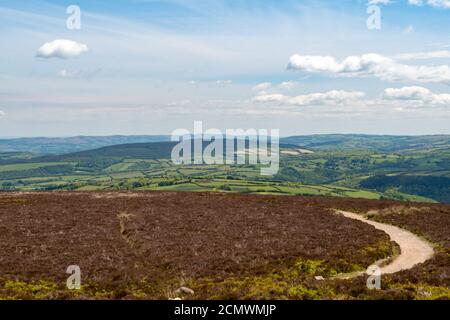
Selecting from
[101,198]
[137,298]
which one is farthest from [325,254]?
[101,198]

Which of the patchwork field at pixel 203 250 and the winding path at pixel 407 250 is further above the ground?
the patchwork field at pixel 203 250

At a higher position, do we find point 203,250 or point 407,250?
point 203,250

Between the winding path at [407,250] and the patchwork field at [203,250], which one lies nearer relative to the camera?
the patchwork field at [203,250]

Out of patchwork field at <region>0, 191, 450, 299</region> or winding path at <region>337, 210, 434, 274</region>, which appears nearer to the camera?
patchwork field at <region>0, 191, 450, 299</region>

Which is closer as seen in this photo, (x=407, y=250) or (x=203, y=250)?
(x=203, y=250)

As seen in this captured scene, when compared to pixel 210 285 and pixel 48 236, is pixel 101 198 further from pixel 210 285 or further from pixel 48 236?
pixel 210 285
